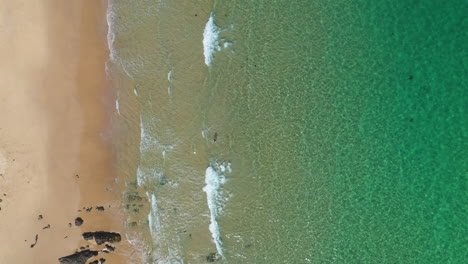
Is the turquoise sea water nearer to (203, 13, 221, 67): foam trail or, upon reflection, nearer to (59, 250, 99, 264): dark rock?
(203, 13, 221, 67): foam trail

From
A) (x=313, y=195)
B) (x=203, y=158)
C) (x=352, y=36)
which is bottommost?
(x=313, y=195)

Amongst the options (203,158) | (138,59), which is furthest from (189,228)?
(138,59)

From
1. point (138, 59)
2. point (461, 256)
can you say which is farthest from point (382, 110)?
point (138, 59)

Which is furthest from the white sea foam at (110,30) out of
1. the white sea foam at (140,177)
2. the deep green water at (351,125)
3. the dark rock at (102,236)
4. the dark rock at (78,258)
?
the dark rock at (78,258)

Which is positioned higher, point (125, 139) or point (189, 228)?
point (125, 139)

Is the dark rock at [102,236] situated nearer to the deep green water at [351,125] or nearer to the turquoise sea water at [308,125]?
the turquoise sea water at [308,125]

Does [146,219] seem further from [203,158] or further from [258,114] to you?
[258,114]

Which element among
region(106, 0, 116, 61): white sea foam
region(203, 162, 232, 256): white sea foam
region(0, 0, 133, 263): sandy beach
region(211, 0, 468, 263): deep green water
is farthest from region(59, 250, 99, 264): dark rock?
region(106, 0, 116, 61): white sea foam
